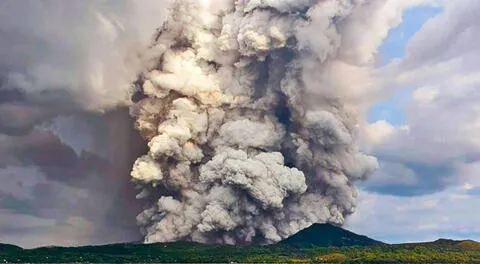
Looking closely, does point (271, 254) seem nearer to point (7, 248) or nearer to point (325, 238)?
point (325, 238)

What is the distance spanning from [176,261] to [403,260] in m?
48.2

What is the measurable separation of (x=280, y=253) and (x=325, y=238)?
31.0m

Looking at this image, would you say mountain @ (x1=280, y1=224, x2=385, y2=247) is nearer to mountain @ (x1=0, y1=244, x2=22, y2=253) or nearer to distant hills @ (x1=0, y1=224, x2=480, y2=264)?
distant hills @ (x1=0, y1=224, x2=480, y2=264)

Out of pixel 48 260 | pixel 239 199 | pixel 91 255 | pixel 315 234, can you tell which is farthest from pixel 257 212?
pixel 48 260

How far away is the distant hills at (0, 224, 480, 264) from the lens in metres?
132

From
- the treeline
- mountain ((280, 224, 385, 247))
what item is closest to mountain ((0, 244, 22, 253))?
the treeline

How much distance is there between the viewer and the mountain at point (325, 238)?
14804 cm

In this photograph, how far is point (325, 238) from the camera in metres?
168

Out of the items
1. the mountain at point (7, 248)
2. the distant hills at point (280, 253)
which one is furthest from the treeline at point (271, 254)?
the mountain at point (7, 248)

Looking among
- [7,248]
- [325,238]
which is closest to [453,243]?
[325,238]

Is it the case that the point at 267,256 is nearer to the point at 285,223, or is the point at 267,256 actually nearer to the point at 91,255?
the point at 285,223

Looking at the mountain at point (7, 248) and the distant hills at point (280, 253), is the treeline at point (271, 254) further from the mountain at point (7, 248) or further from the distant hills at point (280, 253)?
the mountain at point (7, 248)

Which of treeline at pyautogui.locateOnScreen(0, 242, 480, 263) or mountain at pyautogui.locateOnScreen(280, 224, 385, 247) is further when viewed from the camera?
mountain at pyautogui.locateOnScreen(280, 224, 385, 247)

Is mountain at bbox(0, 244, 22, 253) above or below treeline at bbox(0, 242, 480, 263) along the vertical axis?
above
